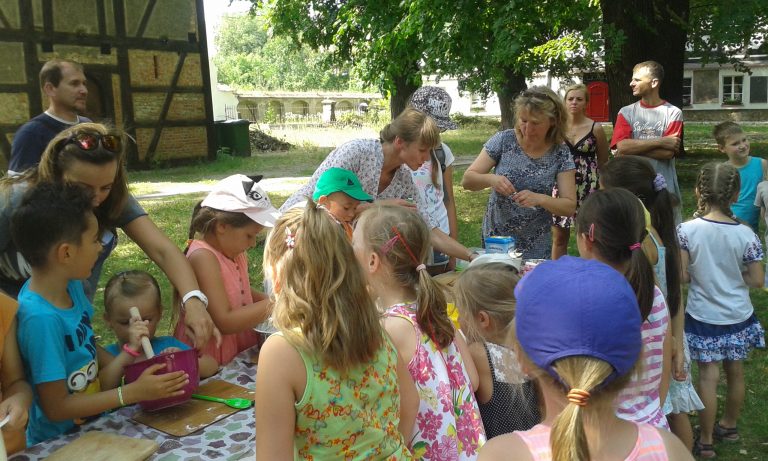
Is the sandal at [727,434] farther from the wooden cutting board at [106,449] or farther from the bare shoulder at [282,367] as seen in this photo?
the wooden cutting board at [106,449]

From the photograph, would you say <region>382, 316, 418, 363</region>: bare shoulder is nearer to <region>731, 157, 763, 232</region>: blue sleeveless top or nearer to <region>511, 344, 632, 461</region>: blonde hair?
<region>511, 344, 632, 461</region>: blonde hair

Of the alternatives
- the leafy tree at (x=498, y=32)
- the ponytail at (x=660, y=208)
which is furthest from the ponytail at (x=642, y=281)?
the leafy tree at (x=498, y=32)

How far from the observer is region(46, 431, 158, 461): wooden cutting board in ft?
5.81

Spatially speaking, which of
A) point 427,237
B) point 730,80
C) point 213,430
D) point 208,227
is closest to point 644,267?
point 427,237

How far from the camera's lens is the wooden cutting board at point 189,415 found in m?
2.00

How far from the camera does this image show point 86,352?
2.09 m

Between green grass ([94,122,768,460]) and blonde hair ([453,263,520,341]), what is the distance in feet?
6.21

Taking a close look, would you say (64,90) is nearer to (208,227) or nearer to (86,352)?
(208,227)

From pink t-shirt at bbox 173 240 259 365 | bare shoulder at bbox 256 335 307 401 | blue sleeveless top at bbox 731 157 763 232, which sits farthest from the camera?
blue sleeveless top at bbox 731 157 763 232

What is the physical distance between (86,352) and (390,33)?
1043 centimetres

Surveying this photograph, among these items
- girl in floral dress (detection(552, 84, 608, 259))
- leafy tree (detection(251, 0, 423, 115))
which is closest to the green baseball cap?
girl in floral dress (detection(552, 84, 608, 259))

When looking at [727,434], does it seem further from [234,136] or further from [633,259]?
[234,136]

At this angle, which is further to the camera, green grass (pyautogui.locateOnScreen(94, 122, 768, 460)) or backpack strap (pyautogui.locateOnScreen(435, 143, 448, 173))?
backpack strap (pyautogui.locateOnScreen(435, 143, 448, 173))

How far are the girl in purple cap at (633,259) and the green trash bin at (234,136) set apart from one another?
Answer: 17751mm
